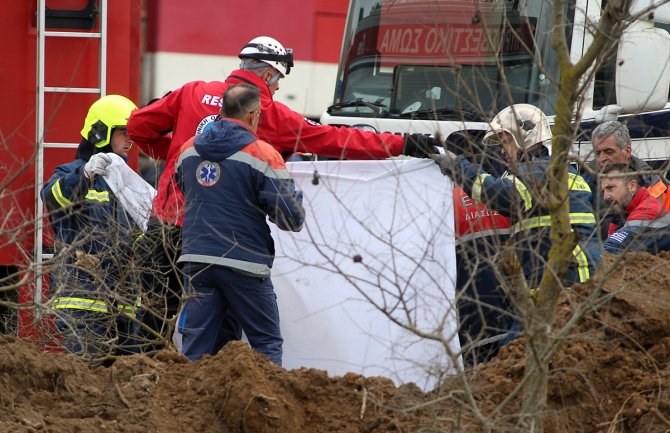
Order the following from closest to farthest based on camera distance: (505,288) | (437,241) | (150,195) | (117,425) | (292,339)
→ (505,288) < (117,425) < (437,241) < (292,339) < (150,195)

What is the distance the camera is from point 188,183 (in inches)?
221

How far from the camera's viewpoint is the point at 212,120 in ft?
20.4

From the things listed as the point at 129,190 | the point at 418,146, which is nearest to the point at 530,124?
the point at 418,146

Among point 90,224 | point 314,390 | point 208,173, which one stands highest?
point 208,173

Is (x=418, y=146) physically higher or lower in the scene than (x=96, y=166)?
higher

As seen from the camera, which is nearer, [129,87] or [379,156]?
[379,156]

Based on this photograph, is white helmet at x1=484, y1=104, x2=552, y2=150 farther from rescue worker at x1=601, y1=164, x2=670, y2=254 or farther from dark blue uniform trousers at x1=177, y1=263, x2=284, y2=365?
dark blue uniform trousers at x1=177, y1=263, x2=284, y2=365

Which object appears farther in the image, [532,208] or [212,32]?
[212,32]

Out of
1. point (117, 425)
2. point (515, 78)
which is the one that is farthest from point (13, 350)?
point (515, 78)

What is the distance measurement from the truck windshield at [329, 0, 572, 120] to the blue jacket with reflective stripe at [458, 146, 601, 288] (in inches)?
51.7

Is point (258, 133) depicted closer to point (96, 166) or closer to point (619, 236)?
point (96, 166)

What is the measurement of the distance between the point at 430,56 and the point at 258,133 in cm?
196

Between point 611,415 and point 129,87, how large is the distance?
4.09 meters

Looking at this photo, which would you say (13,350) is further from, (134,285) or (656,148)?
(656,148)
